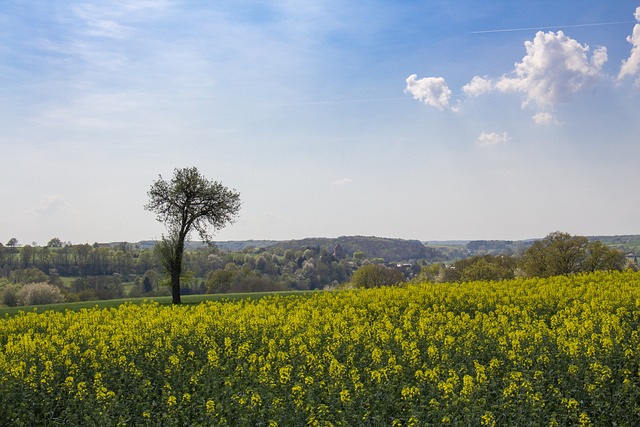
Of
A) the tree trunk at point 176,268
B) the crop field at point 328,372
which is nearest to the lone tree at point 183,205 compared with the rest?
the tree trunk at point 176,268

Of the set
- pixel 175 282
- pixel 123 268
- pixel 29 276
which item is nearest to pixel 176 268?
pixel 175 282

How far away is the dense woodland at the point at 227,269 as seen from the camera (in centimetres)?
5888

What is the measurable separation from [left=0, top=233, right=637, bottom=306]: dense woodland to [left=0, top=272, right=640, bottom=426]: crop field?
72.8 feet

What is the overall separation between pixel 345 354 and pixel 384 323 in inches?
150

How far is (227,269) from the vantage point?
366 ft

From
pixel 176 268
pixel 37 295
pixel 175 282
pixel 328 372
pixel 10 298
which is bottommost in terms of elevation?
pixel 10 298

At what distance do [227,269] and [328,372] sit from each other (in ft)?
331

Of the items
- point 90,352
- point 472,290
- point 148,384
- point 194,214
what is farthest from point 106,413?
point 194,214

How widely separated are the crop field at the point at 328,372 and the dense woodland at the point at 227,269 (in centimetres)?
2220

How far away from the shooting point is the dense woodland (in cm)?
5888

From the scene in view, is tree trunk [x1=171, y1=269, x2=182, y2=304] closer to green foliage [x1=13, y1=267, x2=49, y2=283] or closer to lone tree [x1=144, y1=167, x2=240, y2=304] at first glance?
lone tree [x1=144, y1=167, x2=240, y2=304]

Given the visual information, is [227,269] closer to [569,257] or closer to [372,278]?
[372,278]

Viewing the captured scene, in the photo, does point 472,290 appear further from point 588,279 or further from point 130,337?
point 130,337

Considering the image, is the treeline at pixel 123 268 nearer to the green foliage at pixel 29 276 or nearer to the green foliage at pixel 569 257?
the green foliage at pixel 29 276
